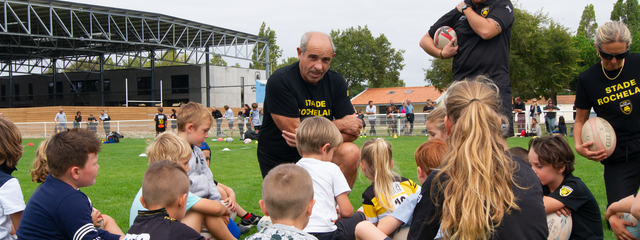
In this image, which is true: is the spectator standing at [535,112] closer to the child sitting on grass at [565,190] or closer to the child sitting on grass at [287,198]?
the child sitting on grass at [565,190]

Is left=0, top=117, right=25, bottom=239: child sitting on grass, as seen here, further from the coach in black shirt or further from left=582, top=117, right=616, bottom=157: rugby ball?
left=582, top=117, right=616, bottom=157: rugby ball

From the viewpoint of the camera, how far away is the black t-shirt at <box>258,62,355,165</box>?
162 inches

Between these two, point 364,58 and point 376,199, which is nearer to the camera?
point 376,199

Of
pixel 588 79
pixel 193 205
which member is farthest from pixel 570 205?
pixel 193 205

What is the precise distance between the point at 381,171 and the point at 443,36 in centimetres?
150

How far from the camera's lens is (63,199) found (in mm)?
2658

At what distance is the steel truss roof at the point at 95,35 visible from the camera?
2775 cm

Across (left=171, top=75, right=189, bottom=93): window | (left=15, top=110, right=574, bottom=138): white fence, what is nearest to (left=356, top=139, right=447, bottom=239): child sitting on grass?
(left=15, top=110, right=574, bottom=138): white fence

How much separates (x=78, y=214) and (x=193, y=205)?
0.87m

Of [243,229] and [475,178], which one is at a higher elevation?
[475,178]

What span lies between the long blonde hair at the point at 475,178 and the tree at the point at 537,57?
37.6m

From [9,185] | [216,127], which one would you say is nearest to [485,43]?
[9,185]

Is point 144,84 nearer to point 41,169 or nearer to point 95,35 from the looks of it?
point 95,35

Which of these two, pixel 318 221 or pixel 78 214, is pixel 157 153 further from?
pixel 318 221
